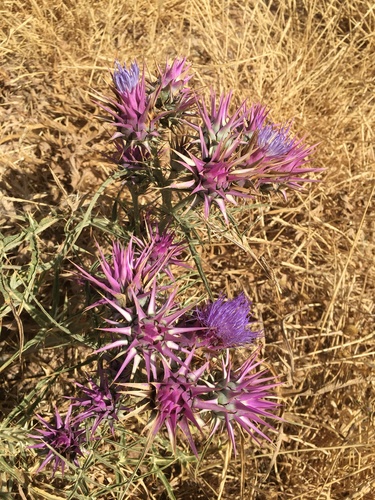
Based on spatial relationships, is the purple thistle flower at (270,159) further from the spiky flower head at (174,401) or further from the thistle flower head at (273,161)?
the spiky flower head at (174,401)

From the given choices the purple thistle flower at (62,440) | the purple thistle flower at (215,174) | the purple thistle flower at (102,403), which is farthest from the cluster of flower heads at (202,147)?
the purple thistle flower at (62,440)

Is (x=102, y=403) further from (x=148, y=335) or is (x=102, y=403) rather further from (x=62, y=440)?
(x=148, y=335)

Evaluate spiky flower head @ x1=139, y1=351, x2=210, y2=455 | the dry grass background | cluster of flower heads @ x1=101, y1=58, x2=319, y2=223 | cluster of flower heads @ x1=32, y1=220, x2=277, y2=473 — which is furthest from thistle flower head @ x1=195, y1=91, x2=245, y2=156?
the dry grass background

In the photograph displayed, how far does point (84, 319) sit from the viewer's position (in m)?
1.71

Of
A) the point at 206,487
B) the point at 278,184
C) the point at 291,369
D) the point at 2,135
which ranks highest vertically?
the point at 278,184

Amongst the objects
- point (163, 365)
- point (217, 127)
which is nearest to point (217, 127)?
point (217, 127)

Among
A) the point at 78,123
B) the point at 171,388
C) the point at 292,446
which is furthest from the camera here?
the point at 78,123

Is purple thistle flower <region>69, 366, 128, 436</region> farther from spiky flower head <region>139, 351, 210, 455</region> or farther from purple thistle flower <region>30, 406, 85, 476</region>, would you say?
spiky flower head <region>139, 351, 210, 455</region>

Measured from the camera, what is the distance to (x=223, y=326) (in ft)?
3.64

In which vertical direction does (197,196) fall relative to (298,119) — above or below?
above

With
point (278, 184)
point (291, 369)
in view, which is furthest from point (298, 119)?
point (278, 184)

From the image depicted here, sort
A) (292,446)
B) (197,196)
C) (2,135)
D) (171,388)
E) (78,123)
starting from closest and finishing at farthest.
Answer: (171,388), (197,196), (292,446), (2,135), (78,123)

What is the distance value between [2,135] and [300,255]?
136cm

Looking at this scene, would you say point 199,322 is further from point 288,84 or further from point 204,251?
point 288,84
